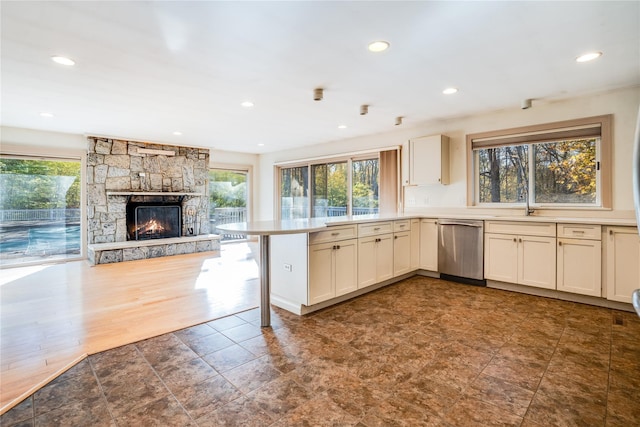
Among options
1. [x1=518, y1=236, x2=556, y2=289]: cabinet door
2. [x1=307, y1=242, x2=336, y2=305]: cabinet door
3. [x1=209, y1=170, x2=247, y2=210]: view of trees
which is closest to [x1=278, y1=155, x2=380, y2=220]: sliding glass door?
[x1=209, y1=170, x2=247, y2=210]: view of trees

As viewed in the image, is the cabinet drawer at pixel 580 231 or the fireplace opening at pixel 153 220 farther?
the fireplace opening at pixel 153 220

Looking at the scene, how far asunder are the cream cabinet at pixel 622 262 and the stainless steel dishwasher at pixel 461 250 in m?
1.19

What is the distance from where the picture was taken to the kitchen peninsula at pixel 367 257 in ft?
10.1

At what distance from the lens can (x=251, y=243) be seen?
803cm

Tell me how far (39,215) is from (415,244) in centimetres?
628

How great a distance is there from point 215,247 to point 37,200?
310 centimetres

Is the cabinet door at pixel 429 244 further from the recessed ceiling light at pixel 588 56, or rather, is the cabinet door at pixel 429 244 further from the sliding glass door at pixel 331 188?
the recessed ceiling light at pixel 588 56

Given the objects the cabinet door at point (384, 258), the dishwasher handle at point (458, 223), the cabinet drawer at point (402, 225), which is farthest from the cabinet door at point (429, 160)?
the cabinet door at point (384, 258)

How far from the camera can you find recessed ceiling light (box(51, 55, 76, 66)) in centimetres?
263

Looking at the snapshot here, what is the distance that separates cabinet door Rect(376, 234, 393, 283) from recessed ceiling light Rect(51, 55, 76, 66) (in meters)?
3.45

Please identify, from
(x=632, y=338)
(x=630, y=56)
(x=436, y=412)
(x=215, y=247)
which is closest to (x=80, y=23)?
(x=436, y=412)

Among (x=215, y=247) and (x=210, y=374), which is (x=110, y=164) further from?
(x=210, y=374)

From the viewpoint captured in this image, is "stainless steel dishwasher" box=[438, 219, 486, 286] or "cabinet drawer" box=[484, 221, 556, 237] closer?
"cabinet drawer" box=[484, 221, 556, 237]

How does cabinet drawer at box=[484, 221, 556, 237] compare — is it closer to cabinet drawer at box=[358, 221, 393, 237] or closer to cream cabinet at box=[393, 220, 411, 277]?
cream cabinet at box=[393, 220, 411, 277]
